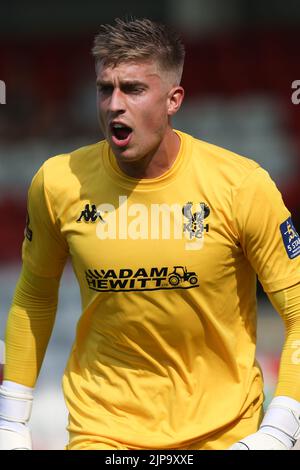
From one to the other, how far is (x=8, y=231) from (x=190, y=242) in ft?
29.8

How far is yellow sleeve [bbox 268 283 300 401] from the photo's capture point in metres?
4.48

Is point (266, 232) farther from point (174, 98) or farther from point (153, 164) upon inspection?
point (174, 98)

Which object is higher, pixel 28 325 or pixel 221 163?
pixel 221 163

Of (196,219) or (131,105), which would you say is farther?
(196,219)

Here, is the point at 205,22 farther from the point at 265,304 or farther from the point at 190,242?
the point at 190,242

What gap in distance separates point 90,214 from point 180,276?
1.51 ft

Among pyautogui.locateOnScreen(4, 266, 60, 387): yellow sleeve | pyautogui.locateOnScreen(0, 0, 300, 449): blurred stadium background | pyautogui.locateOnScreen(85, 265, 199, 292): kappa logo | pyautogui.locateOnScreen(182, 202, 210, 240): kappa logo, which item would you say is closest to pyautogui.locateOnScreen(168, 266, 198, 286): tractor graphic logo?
pyautogui.locateOnScreen(85, 265, 199, 292): kappa logo

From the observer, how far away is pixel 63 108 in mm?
14672

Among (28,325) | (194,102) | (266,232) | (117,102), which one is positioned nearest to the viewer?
(117,102)

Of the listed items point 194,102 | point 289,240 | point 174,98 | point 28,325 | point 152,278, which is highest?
point 174,98

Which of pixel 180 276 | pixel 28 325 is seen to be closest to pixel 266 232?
pixel 180 276

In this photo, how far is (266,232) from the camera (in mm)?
4508
